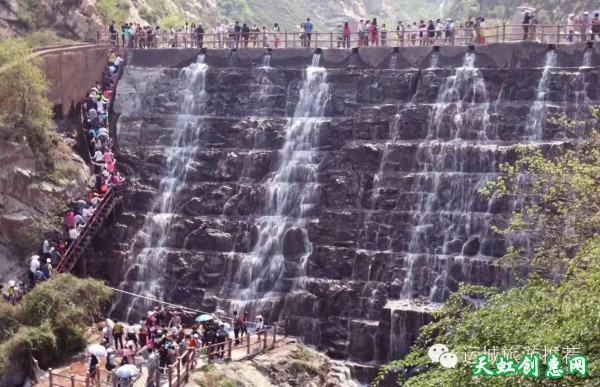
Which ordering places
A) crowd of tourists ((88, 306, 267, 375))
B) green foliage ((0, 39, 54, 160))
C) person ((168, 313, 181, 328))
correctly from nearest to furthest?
crowd of tourists ((88, 306, 267, 375))
person ((168, 313, 181, 328))
green foliage ((0, 39, 54, 160))

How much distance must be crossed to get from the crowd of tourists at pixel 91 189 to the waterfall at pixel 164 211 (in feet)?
8.04

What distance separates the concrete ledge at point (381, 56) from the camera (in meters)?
46.4

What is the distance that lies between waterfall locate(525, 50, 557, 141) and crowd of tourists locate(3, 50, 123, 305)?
19.1 m

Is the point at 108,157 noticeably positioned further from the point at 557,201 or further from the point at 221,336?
the point at 557,201

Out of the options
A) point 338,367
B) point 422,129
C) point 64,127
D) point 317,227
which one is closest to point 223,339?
point 338,367

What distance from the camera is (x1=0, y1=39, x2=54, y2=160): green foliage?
45.7 m

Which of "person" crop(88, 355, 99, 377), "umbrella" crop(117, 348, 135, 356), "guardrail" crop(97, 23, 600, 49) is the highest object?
"guardrail" crop(97, 23, 600, 49)

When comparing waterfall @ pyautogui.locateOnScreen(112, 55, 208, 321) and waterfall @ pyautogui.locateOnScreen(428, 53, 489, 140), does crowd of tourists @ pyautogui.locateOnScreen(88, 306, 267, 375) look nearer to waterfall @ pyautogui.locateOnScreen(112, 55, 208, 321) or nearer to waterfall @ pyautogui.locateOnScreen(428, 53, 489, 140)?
waterfall @ pyautogui.locateOnScreen(112, 55, 208, 321)

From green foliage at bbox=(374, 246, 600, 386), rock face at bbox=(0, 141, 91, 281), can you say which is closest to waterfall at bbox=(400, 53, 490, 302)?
rock face at bbox=(0, 141, 91, 281)

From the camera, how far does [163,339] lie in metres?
35.3

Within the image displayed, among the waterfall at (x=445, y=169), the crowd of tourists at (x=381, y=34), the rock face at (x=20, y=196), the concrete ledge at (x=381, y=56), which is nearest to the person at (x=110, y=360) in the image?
the rock face at (x=20, y=196)

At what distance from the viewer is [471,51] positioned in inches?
1884

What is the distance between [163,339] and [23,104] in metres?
16.5

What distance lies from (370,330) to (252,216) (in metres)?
8.76
